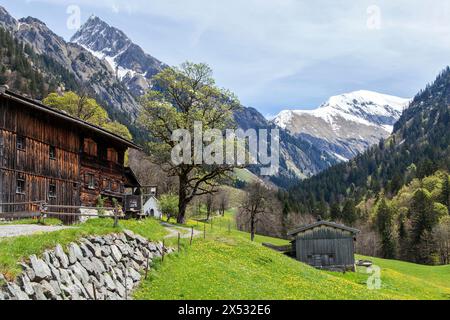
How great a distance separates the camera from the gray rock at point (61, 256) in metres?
21.6

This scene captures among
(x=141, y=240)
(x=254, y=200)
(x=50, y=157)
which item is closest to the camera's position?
(x=141, y=240)

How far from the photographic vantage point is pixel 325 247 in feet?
242

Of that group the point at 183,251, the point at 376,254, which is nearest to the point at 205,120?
the point at 183,251

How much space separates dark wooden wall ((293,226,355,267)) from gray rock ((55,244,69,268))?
56342 millimetres

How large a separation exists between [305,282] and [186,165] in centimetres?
2562

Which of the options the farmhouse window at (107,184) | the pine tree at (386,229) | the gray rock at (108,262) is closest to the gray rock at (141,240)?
the gray rock at (108,262)

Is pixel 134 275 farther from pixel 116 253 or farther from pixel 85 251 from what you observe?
pixel 85 251

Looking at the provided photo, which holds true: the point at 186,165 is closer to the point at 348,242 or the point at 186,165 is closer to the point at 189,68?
the point at 189,68

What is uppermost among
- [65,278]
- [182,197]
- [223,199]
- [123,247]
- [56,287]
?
[182,197]

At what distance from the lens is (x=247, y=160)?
56.8 m

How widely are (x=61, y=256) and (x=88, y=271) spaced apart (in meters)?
1.99

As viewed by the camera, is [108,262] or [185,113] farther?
[185,113]

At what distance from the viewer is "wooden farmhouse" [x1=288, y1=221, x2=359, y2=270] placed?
72.7 metres

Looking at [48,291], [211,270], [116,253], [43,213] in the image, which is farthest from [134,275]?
[43,213]
